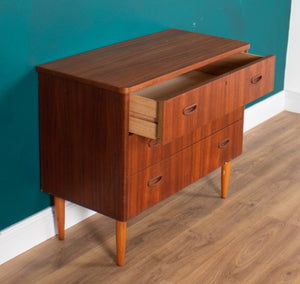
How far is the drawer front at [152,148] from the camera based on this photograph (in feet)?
6.41

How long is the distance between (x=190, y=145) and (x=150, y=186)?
27 cm

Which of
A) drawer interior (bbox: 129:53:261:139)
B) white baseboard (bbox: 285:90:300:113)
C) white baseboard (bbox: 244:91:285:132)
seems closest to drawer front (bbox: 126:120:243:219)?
drawer interior (bbox: 129:53:261:139)

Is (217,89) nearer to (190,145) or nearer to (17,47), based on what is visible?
(190,145)

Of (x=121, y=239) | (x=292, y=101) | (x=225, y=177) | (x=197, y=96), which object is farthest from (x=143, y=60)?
(x=292, y=101)

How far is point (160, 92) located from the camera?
2117 millimetres

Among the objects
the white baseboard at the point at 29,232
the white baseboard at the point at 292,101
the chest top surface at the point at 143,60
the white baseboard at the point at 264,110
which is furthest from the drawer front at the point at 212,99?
the white baseboard at the point at 292,101

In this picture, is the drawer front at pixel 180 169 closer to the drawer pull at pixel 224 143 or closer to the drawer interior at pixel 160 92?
the drawer pull at pixel 224 143

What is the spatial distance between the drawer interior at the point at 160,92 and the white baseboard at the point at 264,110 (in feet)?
3.47

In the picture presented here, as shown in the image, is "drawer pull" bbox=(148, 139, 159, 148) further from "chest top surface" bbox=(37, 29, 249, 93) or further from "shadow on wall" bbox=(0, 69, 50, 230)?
"shadow on wall" bbox=(0, 69, 50, 230)

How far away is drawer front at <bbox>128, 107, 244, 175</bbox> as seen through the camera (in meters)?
1.95

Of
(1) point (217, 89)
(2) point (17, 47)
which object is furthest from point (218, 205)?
(2) point (17, 47)

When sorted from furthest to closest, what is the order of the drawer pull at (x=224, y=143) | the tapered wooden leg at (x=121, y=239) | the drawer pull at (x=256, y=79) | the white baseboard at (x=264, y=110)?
the white baseboard at (x=264, y=110)
the drawer pull at (x=224, y=143)
the drawer pull at (x=256, y=79)
the tapered wooden leg at (x=121, y=239)

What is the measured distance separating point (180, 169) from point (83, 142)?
1.40ft

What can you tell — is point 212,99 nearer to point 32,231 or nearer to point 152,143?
point 152,143
